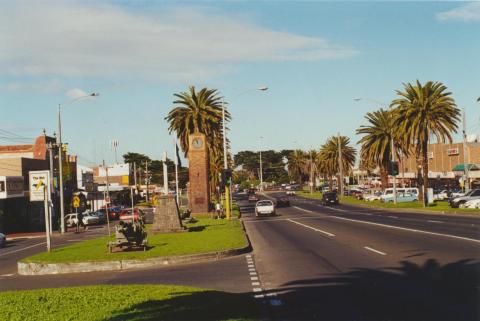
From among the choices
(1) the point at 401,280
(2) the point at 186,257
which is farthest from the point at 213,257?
(1) the point at 401,280

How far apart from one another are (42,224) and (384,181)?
134 feet

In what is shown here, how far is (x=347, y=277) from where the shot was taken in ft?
47.6

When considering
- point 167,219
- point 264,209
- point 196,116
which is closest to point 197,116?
point 196,116

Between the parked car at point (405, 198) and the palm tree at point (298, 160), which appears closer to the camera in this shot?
the parked car at point (405, 198)

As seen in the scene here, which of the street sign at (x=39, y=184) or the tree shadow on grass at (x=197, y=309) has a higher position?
the street sign at (x=39, y=184)

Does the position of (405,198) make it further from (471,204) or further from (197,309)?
(197,309)

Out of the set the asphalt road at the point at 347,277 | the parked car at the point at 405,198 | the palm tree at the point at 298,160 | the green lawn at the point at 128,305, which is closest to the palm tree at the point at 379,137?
the parked car at the point at 405,198

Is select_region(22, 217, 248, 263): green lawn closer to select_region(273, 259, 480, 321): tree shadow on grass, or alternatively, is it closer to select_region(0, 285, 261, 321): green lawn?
select_region(0, 285, 261, 321): green lawn

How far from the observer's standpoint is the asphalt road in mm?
10594

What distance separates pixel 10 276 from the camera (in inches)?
787

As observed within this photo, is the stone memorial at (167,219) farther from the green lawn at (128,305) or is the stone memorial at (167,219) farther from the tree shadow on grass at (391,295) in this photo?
the green lawn at (128,305)

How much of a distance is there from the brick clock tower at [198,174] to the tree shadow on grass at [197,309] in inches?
1907

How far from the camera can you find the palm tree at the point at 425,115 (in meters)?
54.2

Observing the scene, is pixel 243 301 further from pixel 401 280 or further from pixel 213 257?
pixel 213 257
